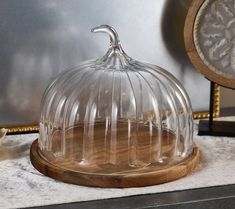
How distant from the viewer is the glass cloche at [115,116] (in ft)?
3.01

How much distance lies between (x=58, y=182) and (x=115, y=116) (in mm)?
155

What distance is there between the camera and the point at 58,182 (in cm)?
85

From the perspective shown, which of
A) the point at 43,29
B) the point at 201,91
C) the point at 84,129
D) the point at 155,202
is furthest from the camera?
the point at 201,91

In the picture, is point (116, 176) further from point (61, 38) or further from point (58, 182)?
point (61, 38)

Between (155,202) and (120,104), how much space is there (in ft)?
0.74

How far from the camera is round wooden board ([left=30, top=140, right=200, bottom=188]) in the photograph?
83 centimetres

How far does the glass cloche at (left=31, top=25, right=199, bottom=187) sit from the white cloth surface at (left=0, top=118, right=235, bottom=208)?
25 mm

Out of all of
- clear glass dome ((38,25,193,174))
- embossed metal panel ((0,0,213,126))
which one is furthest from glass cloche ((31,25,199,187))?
embossed metal panel ((0,0,213,126))

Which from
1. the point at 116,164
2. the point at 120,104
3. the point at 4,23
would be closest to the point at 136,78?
the point at 120,104

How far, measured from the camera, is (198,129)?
109 cm

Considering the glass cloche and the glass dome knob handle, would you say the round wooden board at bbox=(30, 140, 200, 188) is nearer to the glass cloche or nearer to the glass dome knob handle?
the glass cloche

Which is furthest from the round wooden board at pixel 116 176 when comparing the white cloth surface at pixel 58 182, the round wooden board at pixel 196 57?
the round wooden board at pixel 196 57

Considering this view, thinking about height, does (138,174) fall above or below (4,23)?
below

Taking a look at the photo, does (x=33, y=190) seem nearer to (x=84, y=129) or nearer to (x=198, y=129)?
(x=84, y=129)
